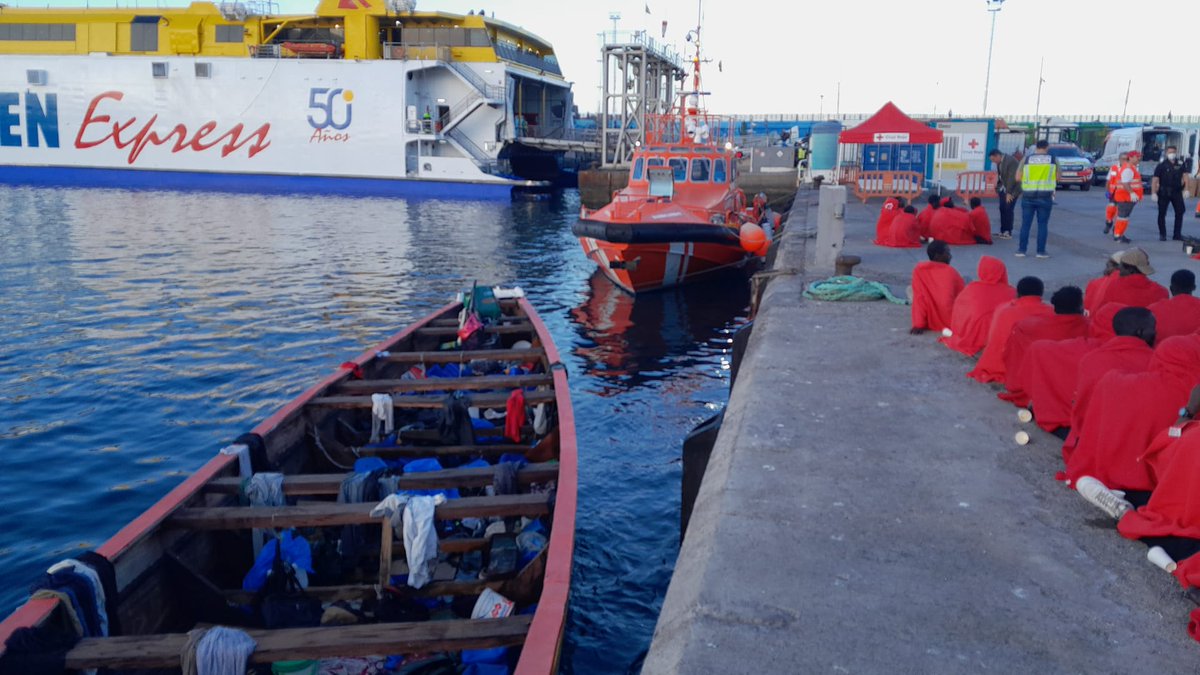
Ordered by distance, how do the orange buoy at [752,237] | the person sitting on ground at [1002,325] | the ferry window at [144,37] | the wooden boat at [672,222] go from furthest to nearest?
1. the ferry window at [144,37]
2. the orange buoy at [752,237]
3. the wooden boat at [672,222]
4. the person sitting on ground at [1002,325]

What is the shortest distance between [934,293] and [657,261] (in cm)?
1106

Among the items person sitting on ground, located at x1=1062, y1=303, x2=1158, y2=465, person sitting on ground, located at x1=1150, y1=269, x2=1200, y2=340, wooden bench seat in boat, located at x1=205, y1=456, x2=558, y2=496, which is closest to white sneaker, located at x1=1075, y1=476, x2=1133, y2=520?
person sitting on ground, located at x1=1062, y1=303, x2=1158, y2=465

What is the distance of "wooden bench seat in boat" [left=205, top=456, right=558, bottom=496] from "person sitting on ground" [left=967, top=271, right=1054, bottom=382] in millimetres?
3924

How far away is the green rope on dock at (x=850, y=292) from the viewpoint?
1127 centimetres

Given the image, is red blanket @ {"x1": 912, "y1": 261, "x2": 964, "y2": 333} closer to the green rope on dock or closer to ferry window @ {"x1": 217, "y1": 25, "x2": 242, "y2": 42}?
the green rope on dock

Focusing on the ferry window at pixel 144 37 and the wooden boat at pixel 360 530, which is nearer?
the wooden boat at pixel 360 530

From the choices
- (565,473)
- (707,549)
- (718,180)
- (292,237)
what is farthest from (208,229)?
(707,549)

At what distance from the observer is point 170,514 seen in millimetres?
5605

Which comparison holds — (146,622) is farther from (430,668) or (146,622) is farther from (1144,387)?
(1144,387)

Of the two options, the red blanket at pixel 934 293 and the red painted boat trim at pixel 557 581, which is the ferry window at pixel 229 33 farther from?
the red painted boat trim at pixel 557 581

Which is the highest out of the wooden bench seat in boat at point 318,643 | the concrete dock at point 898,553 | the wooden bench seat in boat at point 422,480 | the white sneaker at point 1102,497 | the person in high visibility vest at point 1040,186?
the person in high visibility vest at point 1040,186

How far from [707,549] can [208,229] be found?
30373 mm

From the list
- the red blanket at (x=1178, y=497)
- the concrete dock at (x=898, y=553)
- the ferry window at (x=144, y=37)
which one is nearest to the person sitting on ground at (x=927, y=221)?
the concrete dock at (x=898, y=553)

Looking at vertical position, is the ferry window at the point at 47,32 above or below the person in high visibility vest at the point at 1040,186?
above
